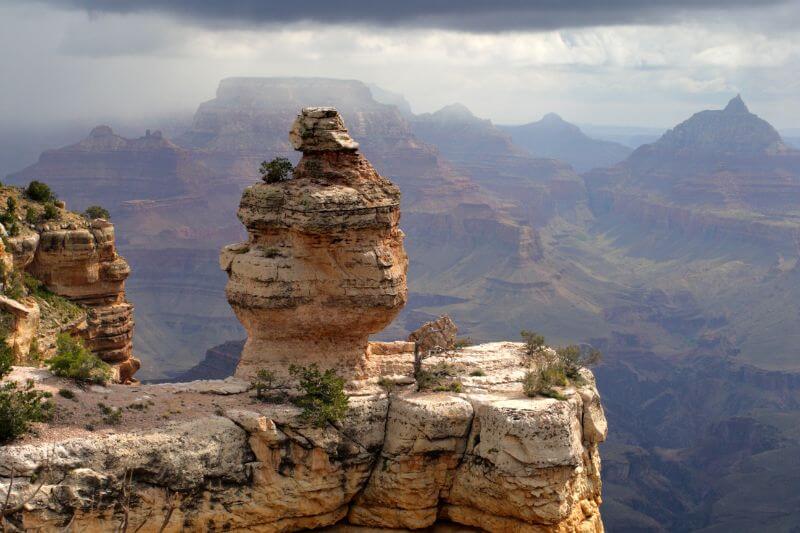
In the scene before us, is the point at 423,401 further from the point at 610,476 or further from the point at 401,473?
the point at 610,476

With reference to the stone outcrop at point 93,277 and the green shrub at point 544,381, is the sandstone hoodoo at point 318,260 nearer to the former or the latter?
the green shrub at point 544,381

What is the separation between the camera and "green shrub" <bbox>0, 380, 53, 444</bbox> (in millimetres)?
27141

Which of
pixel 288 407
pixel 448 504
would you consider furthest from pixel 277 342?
pixel 448 504

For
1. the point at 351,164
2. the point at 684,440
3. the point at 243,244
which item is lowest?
the point at 684,440

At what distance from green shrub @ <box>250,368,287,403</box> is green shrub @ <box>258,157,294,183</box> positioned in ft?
22.9

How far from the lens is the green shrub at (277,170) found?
35.6 meters

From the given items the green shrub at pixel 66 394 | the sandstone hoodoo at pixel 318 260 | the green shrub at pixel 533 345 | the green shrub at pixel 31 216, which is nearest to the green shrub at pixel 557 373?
the green shrub at pixel 533 345

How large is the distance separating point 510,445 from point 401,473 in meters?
3.75

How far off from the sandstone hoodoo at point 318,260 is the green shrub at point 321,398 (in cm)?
179

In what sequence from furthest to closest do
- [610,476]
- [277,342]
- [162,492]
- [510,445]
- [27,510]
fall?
[610,476] → [277,342] → [510,445] → [162,492] → [27,510]

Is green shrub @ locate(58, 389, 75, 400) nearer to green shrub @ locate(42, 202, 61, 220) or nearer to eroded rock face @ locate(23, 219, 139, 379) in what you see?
eroded rock face @ locate(23, 219, 139, 379)

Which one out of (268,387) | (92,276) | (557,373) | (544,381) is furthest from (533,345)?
(92,276)

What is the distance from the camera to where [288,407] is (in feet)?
105

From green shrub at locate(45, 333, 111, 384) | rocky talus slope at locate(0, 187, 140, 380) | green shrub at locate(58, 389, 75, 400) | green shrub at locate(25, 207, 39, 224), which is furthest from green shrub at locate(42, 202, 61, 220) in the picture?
green shrub at locate(58, 389, 75, 400)
